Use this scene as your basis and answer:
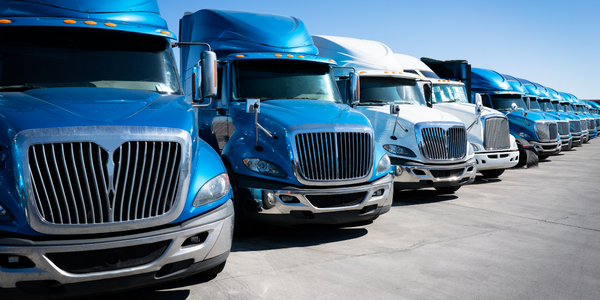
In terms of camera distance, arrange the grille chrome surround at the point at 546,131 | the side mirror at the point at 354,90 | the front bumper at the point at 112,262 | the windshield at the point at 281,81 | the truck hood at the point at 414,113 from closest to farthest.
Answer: the front bumper at the point at 112,262, the windshield at the point at 281,81, the side mirror at the point at 354,90, the truck hood at the point at 414,113, the grille chrome surround at the point at 546,131

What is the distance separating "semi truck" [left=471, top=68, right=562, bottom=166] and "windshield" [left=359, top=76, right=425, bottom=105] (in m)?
5.83

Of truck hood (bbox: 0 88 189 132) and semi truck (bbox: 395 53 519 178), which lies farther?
semi truck (bbox: 395 53 519 178)

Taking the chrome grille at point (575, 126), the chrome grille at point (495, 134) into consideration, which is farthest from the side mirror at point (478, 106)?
the chrome grille at point (575, 126)

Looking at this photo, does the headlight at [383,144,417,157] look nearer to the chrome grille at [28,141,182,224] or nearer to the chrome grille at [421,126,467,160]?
the chrome grille at [421,126,467,160]

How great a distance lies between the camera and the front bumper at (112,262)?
3.13 m

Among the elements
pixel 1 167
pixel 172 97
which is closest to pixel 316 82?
pixel 172 97

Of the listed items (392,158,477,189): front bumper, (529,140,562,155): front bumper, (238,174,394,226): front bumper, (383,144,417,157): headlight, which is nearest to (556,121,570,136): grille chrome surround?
(529,140,562,155): front bumper

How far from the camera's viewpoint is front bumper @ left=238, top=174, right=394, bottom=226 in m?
5.65

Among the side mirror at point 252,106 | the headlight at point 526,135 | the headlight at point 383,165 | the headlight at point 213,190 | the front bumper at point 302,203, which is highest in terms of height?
the side mirror at point 252,106

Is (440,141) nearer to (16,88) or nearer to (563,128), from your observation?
(16,88)

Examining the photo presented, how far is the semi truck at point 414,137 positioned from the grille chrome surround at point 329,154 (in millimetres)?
2491

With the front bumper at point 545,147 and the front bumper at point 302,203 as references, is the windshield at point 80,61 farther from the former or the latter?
the front bumper at point 545,147

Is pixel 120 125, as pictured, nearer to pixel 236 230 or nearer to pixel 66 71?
pixel 66 71

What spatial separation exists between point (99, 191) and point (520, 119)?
15068 millimetres
